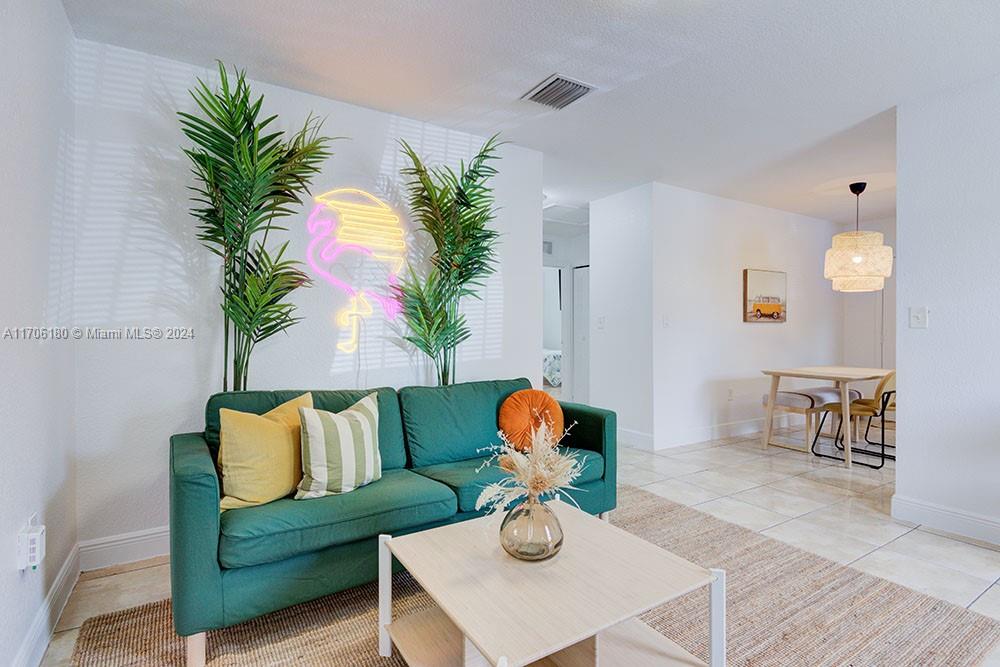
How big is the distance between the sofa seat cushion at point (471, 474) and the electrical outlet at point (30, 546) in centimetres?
136

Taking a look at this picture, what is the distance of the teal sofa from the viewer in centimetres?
161

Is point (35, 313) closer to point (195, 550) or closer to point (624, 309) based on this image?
point (195, 550)

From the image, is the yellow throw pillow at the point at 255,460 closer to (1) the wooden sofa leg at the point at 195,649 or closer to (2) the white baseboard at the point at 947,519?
(1) the wooden sofa leg at the point at 195,649

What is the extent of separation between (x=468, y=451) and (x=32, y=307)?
1.90 metres

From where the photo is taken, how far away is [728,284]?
198 inches

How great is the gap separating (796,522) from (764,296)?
305 cm

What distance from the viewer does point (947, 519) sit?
2725 millimetres

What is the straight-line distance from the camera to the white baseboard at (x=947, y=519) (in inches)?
102

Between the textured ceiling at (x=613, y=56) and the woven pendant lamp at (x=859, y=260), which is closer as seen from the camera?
the textured ceiling at (x=613, y=56)

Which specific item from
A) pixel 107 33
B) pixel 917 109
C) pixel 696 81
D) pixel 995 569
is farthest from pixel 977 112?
pixel 107 33

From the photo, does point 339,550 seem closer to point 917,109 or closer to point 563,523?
point 563,523

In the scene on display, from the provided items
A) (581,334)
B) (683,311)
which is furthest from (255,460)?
(581,334)

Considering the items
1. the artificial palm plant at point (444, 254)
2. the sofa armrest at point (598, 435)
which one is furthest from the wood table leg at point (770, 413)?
the artificial palm plant at point (444, 254)

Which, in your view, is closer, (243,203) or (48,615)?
(48,615)
